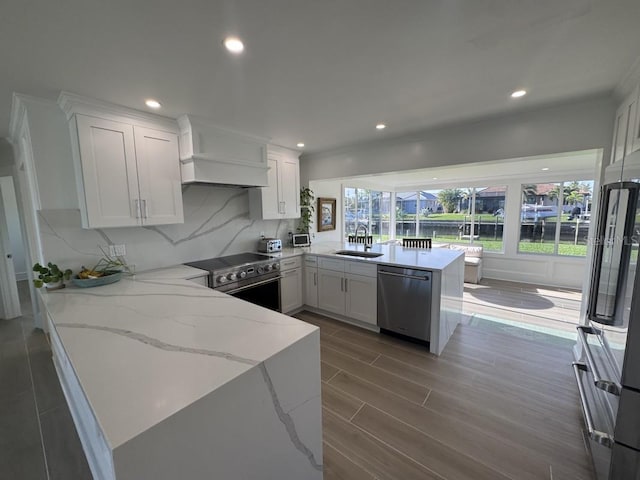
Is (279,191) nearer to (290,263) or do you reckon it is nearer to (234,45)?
(290,263)

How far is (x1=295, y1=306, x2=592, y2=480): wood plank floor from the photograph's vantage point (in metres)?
1.60

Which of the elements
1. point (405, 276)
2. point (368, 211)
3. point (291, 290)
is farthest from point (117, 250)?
point (368, 211)

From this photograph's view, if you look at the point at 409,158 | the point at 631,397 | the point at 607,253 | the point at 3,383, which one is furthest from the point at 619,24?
the point at 3,383

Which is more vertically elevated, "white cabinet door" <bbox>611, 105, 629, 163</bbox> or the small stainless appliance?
"white cabinet door" <bbox>611, 105, 629, 163</bbox>

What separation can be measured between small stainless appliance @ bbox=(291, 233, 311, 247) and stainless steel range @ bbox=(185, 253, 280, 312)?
795 millimetres

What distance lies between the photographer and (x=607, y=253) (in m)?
1.60

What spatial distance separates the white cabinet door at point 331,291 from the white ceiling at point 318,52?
2.05 metres

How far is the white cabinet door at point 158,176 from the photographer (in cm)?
245

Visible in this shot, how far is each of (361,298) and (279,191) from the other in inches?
74.6

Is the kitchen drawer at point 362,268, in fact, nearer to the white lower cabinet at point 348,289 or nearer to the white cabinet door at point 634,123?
the white lower cabinet at point 348,289

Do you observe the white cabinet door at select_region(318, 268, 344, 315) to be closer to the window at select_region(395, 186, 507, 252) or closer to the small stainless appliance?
the small stainless appliance

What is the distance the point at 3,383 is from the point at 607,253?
16.2 ft

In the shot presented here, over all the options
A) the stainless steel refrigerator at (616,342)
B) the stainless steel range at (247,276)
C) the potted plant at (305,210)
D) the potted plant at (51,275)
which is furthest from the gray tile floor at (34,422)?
the potted plant at (305,210)

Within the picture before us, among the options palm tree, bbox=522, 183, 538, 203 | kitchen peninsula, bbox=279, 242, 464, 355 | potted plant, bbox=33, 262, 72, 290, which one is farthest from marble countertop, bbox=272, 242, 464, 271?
palm tree, bbox=522, 183, 538, 203
